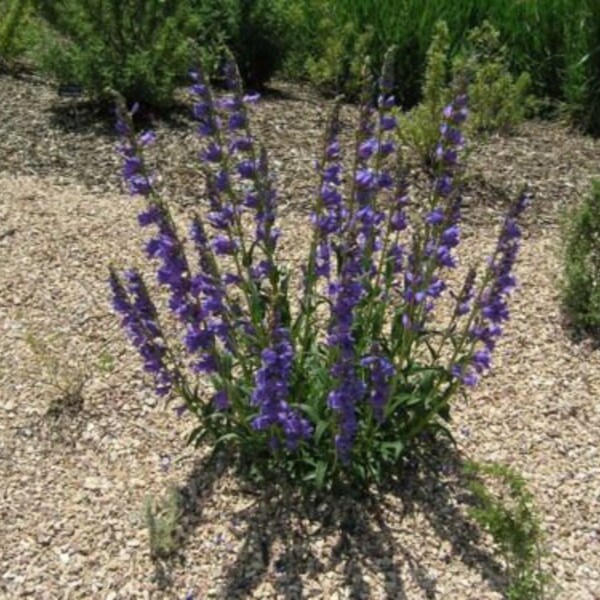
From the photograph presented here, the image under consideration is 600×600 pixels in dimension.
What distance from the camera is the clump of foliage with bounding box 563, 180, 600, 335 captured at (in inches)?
170

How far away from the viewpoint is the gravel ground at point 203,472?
3.08 m

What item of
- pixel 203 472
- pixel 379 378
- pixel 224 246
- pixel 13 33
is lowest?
pixel 203 472

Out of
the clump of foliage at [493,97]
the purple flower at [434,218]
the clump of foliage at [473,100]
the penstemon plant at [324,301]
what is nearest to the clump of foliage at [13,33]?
the clump of foliage at [473,100]

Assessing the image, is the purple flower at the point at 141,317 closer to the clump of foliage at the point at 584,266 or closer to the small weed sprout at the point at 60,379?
the small weed sprout at the point at 60,379

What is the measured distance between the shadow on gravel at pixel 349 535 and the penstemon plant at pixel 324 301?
107mm

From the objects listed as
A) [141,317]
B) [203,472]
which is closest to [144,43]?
[203,472]

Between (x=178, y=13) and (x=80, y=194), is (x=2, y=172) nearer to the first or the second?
(x=80, y=194)

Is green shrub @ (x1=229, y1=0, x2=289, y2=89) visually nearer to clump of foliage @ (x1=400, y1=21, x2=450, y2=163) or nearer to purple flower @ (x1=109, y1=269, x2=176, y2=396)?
clump of foliage @ (x1=400, y1=21, x2=450, y2=163)

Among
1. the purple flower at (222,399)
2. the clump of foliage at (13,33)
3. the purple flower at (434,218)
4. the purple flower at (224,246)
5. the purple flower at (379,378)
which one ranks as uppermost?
the purple flower at (434,218)

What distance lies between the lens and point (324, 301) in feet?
10.1

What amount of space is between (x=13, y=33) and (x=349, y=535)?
619 centimetres

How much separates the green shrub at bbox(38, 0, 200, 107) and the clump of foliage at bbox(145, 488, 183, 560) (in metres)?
4.06

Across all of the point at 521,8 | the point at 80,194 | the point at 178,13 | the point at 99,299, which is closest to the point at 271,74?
the point at 178,13

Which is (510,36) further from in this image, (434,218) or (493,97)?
(434,218)
